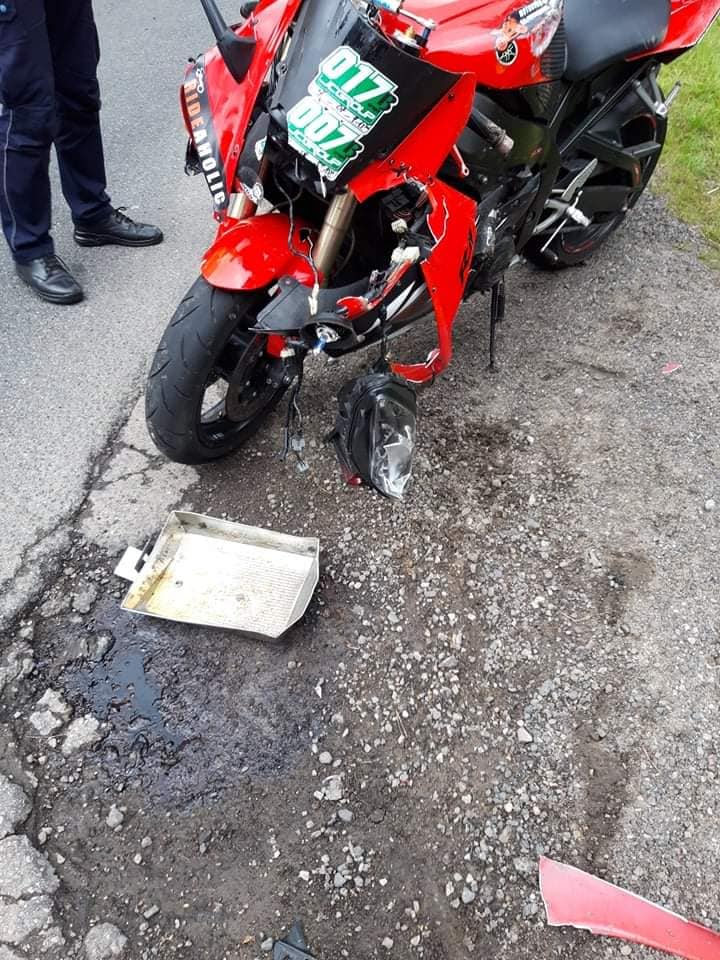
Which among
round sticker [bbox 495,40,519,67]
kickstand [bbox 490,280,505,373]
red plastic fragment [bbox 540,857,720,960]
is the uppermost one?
round sticker [bbox 495,40,519,67]

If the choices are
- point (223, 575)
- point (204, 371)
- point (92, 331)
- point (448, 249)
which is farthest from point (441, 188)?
point (92, 331)

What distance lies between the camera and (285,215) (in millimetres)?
2070

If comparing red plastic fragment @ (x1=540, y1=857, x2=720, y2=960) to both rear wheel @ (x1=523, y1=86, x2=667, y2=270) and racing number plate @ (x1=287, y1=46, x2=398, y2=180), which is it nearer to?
racing number plate @ (x1=287, y1=46, x2=398, y2=180)

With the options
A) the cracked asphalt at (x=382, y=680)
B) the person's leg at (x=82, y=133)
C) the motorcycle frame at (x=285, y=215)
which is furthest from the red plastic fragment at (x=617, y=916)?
the person's leg at (x=82, y=133)

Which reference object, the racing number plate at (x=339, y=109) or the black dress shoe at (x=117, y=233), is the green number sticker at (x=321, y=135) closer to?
the racing number plate at (x=339, y=109)

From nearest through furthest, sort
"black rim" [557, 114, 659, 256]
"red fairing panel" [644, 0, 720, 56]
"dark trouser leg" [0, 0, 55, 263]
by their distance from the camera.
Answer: "dark trouser leg" [0, 0, 55, 263] < "red fairing panel" [644, 0, 720, 56] < "black rim" [557, 114, 659, 256]

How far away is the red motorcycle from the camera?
1657 millimetres

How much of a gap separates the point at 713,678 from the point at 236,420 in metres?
1.65

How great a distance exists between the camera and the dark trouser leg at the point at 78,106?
293 centimetres

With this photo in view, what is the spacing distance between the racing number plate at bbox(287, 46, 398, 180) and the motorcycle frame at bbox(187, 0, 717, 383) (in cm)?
11

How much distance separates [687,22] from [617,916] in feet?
9.78

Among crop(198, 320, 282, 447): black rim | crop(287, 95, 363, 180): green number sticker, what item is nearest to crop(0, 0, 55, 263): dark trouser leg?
crop(198, 320, 282, 447): black rim

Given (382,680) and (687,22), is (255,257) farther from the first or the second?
A: (687,22)

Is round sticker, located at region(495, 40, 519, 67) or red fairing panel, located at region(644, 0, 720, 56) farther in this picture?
red fairing panel, located at region(644, 0, 720, 56)
